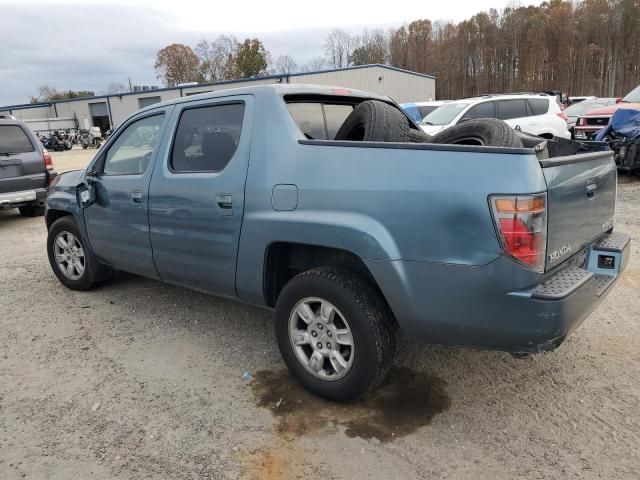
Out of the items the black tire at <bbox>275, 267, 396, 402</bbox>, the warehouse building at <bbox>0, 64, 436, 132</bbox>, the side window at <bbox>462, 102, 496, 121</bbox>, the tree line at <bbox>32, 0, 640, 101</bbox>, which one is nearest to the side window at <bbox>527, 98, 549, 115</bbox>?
the side window at <bbox>462, 102, 496, 121</bbox>

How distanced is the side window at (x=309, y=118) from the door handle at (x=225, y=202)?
0.65 meters

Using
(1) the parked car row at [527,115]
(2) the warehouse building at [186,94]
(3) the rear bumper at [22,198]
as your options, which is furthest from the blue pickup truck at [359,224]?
(2) the warehouse building at [186,94]

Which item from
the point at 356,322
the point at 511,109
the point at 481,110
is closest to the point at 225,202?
the point at 356,322

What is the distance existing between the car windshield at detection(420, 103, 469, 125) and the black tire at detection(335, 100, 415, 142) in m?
8.79

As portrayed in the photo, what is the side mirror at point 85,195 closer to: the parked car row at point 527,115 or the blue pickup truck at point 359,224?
the blue pickup truck at point 359,224

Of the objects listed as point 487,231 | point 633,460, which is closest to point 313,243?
point 487,231

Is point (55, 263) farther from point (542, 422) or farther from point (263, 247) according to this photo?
point (542, 422)

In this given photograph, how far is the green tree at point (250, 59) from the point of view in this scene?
240 feet

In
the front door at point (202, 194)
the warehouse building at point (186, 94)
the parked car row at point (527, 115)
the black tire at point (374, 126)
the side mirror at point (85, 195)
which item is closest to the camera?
the black tire at point (374, 126)

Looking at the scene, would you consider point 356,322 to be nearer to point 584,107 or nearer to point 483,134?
point 483,134

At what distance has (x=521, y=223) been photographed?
2.31m

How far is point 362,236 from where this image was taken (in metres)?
2.66

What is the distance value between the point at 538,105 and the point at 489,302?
38.1 feet

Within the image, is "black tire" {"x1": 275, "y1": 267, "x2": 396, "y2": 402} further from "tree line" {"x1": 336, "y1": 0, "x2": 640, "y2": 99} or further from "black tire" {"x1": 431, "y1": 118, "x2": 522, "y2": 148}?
"tree line" {"x1": 336, "y1": 0, "x2": 640, "y2": 99}
